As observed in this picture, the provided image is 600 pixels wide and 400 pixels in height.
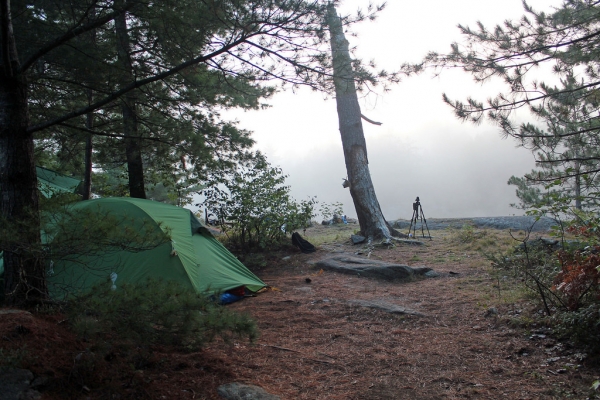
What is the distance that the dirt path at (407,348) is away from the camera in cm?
333

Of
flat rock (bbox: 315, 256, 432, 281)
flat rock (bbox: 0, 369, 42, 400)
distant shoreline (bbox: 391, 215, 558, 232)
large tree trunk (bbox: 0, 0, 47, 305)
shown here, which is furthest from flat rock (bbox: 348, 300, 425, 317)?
distant shoreline (bbox: 391, 215, 558, 232)

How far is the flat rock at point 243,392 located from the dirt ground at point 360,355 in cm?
7

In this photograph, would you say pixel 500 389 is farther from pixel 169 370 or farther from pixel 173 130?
pixel 173 130

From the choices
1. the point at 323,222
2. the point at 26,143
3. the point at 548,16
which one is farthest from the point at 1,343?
the point at 323,222

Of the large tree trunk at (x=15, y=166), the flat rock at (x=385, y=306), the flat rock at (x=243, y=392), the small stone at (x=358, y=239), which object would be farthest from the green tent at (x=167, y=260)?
the small stone at (x=358, y=239)

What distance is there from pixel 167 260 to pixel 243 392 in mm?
3026

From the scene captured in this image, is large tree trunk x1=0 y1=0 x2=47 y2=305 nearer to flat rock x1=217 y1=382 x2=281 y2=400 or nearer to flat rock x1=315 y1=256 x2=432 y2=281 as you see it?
flat rock x1=217 y1=382 x2=281 y2=400

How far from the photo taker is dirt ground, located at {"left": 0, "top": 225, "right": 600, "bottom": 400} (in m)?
2.97

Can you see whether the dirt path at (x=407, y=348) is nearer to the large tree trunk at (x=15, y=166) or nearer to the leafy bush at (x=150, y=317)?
the leafy bush at (x=150, y=317)

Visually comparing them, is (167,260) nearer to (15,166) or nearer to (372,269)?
(15,166)

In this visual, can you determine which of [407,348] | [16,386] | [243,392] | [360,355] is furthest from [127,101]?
[407,348]

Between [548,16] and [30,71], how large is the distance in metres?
6.06

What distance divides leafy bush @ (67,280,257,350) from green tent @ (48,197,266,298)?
84.7 inches

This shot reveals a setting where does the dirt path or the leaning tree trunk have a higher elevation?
the leaning tree trunk
